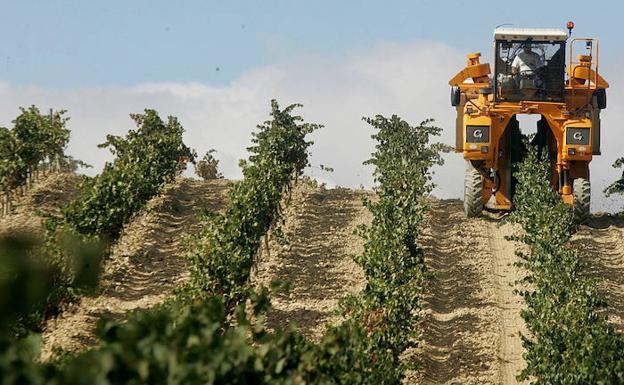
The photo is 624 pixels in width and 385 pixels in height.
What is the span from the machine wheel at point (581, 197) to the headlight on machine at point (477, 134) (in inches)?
76.1

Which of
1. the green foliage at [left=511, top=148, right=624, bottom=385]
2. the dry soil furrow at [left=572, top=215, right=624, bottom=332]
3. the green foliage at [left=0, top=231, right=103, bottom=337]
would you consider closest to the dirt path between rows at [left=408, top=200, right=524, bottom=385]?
the green foliage at [left=511, top=148, right=624, bottom=385]

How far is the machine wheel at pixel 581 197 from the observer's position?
2334cm

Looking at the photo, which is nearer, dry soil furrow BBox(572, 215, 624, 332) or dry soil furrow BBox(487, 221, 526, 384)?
dry soil furrow BBox(487, 221, 526, 384)

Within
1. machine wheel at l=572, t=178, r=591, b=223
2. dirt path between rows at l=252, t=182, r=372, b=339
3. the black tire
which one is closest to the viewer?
dirt path between rows at l=252, t=182, r=372, b=339

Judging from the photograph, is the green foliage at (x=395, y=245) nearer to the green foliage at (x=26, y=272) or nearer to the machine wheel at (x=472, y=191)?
the machine wheel at (x=472, y=191)

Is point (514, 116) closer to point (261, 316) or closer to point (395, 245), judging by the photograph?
point (395, 245)

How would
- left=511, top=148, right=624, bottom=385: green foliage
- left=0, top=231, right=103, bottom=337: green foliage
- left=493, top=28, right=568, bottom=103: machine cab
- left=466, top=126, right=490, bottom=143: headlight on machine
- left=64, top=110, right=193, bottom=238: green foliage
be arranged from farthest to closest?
left=493, top=28, right=568, bottom=103: machine cab, left=466, top=126, right=490, bottom=143: headlight on machine, left=64, top=110, right=193, bottom=238: green foliage, left=511, top=148, right=624, bottom=385: green foliage, left=0, top=231, right=103, bottom=337: green foliage

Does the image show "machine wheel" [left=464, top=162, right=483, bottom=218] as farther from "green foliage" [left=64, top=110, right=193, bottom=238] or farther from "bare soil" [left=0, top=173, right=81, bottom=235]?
"bare soil" [left=0, top=173, right=81, bottom=235]

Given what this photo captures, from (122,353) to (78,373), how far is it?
2.45ft

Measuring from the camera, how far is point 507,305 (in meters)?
18.8

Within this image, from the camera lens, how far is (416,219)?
2075 centimetres

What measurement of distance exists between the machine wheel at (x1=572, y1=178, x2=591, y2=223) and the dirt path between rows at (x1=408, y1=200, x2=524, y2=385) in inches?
55.5

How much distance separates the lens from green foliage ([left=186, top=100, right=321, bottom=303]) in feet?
53.8

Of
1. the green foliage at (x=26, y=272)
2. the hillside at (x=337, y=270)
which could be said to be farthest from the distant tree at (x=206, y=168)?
the green foliage at (x=26, y=272)
